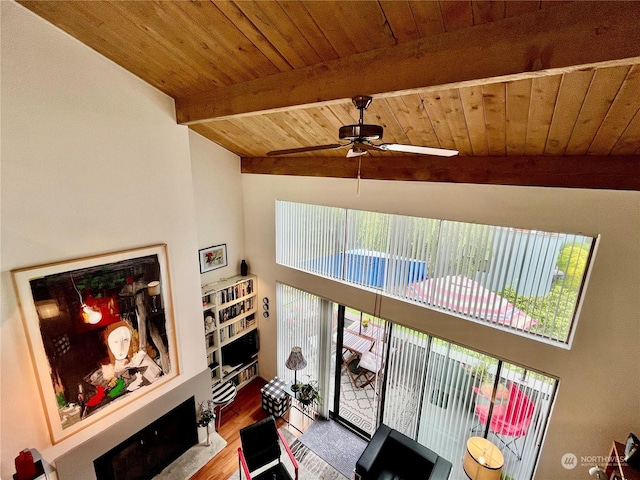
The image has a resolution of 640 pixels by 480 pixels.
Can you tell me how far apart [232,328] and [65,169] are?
3.51 m

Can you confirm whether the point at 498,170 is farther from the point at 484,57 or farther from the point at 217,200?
the point at 217,200

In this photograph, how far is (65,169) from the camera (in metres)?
2.76

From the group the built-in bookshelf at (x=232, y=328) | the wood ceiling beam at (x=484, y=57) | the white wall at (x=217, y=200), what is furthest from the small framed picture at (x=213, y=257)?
the wood ceiling beam at (x=484, y=57)

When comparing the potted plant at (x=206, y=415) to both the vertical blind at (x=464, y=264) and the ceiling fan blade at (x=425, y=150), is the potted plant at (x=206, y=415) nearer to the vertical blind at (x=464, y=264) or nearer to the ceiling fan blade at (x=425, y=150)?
the vertical blind at (x=464, y=264)

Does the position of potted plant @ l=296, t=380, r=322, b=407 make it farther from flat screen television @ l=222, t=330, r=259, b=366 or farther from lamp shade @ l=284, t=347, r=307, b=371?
flat screen television @ l=222, t=330, r=259, b=366

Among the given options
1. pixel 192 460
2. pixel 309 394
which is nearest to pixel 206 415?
pixel 192 460

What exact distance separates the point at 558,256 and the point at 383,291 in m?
1.89

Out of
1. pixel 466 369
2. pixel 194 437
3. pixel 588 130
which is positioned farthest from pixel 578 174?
pixel 194 437

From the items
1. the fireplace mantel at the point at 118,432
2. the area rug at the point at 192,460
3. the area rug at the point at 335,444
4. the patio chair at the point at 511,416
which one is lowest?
the area rug at the point at 335,444

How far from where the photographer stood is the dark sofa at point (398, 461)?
12.0 ft

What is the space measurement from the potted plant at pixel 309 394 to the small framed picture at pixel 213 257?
2.44m

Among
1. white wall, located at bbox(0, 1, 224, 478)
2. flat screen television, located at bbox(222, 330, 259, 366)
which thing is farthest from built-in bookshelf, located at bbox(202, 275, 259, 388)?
white wall, located at bbox(0, 1, 224, 478)

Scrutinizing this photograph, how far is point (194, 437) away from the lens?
446cm

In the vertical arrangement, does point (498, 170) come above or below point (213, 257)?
above
